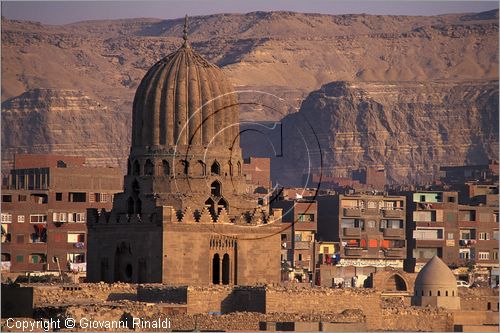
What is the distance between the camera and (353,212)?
14425cm

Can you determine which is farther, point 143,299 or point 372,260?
point 372,260

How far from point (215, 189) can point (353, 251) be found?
49188mm

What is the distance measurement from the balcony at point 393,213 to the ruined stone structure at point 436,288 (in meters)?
49.6

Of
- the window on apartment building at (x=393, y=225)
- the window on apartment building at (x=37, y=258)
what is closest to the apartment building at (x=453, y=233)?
the window on apartment building at (x=393, y=225)

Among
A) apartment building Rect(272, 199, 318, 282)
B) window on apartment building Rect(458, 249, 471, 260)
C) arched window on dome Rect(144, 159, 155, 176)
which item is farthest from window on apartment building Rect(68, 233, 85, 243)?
arched window on dome Rect(144, 159, 155, 176)

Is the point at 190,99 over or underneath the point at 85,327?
over

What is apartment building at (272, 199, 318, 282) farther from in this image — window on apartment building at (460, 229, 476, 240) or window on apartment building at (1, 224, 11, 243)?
window on apartment building at (1, 224, 11, 243)

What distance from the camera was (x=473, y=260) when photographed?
141 m

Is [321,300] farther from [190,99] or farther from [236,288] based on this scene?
[190,99]

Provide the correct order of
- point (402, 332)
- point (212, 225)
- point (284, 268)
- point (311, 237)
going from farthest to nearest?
point (311, 237) < point (284, 268) < point (212, 225) < point (402, 332)

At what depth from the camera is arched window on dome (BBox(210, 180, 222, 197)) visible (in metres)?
86.5

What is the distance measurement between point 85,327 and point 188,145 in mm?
16832

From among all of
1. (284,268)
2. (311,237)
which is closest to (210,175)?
(284,268)

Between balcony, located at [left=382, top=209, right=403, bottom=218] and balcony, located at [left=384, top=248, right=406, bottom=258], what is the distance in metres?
3.76
